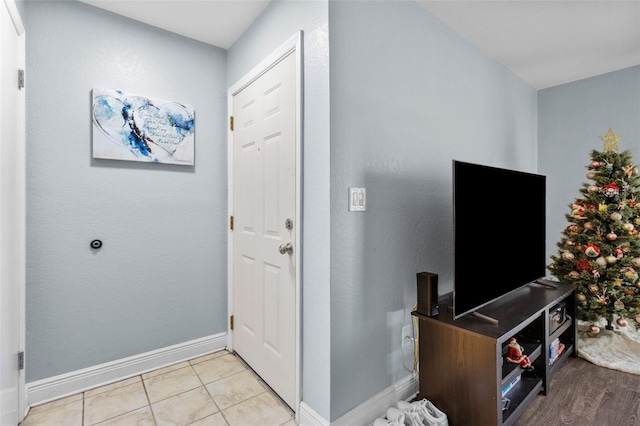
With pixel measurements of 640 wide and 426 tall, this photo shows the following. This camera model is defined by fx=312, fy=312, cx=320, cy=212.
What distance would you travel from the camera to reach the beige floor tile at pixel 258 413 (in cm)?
165

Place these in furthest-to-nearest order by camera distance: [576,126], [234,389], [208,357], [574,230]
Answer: [576,126] < [574,230] < [208,357] < [234,389]

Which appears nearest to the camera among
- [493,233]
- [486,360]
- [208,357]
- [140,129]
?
[486,360]

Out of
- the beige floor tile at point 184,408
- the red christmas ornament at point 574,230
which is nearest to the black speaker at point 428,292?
the beige floor tile at point 184,408

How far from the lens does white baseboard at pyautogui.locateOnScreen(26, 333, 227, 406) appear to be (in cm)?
180

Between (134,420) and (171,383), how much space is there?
0.34 m

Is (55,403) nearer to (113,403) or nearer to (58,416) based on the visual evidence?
(58,416)

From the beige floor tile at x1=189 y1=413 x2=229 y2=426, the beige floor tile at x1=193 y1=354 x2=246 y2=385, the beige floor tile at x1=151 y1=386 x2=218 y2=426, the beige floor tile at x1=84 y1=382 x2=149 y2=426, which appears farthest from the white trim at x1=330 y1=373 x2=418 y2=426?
the beige floor tile at x1=84 y1=382 x2=149 y2=426

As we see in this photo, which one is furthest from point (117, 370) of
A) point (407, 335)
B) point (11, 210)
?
point (407, 335)

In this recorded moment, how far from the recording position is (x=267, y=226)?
1960 mm

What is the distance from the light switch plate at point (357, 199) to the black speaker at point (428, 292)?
48 cm

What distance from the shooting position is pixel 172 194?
2.23 m

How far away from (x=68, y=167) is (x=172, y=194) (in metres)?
0.60

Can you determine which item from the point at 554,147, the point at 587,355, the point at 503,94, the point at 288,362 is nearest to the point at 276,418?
the point at 288,362

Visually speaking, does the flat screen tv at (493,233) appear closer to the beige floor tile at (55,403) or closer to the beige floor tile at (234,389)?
the beige floor tile at (234,389)
